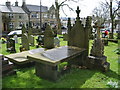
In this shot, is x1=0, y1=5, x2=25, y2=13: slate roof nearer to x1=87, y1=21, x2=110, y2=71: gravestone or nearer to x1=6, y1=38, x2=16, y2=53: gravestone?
x1=6, y1=38, x2=16, y2=53: gravestone

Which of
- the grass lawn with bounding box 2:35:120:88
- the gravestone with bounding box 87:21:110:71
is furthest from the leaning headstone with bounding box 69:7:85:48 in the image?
the grass lawn with bounding box 2:35:120:88

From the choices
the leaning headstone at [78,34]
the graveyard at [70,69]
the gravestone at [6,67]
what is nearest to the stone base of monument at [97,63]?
the graveyard at [70,69]

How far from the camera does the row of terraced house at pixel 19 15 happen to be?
115 ft

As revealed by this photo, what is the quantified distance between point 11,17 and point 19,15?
2.94 m

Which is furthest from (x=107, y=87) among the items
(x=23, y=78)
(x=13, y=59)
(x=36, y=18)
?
(x=36, y=18)

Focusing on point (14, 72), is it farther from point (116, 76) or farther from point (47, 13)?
point (47, 13)

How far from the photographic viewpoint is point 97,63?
684cm

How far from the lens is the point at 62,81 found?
562 cm

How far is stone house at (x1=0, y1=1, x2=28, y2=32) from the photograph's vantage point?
3477cm

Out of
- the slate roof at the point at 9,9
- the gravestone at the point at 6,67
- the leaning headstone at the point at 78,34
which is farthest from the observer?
the slate roof at the point at 9,9

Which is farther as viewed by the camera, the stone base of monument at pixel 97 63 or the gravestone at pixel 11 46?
the gravestone at pixel 11 46

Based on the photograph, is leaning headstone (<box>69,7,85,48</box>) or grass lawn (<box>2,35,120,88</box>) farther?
leaning headstone (<box>69,7,85,48</box>)

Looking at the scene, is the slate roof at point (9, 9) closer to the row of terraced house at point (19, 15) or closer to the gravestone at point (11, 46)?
the row of terraced house at point (19, 15)

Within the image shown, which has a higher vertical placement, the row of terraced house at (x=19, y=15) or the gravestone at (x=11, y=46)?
the row of terraced house at (x=19, y=15)
